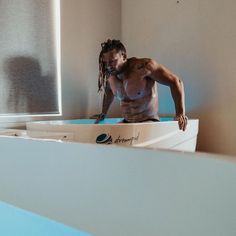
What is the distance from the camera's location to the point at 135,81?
1.39 metres

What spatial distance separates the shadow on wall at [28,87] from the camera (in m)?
1.41

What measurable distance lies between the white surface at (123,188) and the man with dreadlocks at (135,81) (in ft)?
2.69

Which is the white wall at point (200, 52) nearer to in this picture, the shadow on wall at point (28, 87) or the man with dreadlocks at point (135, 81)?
the man with dreadlocks at point (135, 81)

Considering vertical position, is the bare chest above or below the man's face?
below

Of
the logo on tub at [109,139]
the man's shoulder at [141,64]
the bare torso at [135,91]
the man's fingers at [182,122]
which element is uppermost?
the man's shoulder at [141,64]

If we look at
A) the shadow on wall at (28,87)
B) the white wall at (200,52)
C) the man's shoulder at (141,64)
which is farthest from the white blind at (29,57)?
the white wall at (200,52)

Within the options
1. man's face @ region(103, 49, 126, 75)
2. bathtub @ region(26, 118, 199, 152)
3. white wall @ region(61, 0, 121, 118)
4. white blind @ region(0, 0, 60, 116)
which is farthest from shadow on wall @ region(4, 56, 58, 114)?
man's face @ region(103, 49, 126, 75)

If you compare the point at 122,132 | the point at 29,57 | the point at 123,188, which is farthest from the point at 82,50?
the point at 123,188

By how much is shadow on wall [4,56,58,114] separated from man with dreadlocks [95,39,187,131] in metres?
0.34

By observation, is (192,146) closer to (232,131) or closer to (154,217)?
(232,131)

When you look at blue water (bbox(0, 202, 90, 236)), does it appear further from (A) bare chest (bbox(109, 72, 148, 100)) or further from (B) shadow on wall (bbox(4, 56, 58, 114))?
(A) bare chest (bbox(109, 72, 148, 100))

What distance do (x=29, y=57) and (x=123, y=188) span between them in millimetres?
1236

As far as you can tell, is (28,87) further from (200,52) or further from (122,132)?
(200,52)

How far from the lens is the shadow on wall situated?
4.62ft
